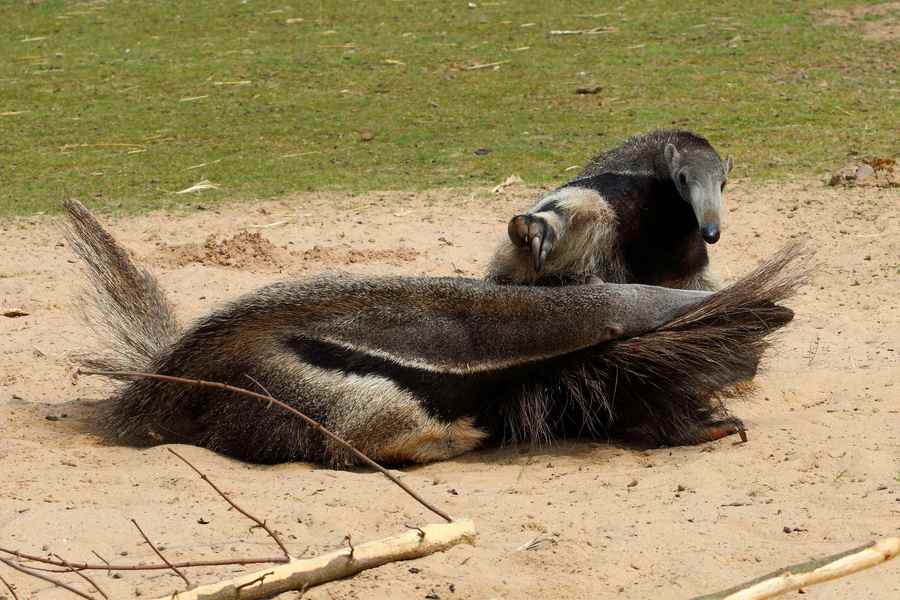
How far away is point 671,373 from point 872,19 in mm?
12170

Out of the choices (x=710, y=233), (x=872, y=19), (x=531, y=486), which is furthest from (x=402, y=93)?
(x=531, y=486)

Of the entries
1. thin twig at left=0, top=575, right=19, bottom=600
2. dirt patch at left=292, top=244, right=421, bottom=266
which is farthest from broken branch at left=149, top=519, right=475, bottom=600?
dirt patch at left=292, top=244, right=421, bottom=266

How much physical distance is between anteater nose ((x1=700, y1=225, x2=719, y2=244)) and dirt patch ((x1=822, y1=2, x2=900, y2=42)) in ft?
34.4

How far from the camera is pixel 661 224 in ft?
23.3

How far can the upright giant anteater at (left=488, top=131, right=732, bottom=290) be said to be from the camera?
6.66 m

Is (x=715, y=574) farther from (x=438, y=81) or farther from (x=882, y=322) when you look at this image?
(x=438, y=81)

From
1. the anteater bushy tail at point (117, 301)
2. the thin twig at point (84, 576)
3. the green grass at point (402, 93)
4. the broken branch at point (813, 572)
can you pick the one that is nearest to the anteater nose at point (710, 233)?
the broken branch at point (813, 572)

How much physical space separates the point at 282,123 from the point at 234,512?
9291mm

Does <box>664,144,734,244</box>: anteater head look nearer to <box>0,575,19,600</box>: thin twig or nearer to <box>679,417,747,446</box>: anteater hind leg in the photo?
<box>679,417,747,446</box>: anteater hind leg

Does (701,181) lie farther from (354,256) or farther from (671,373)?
(354,256)

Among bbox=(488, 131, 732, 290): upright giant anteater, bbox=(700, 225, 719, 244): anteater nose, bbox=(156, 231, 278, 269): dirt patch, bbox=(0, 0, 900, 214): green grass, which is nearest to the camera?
bbox=(700, 225, 719, 244): anteater nose

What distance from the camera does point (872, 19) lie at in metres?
16.7

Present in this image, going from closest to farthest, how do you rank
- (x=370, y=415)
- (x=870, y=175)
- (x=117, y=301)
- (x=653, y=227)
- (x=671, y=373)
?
(x=370, y=415) → (x=671, y=373) → (x=117, y=301) → (x=653, y=227) → (x=870, y=175)

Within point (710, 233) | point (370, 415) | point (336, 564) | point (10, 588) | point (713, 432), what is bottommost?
point (713, 432)
